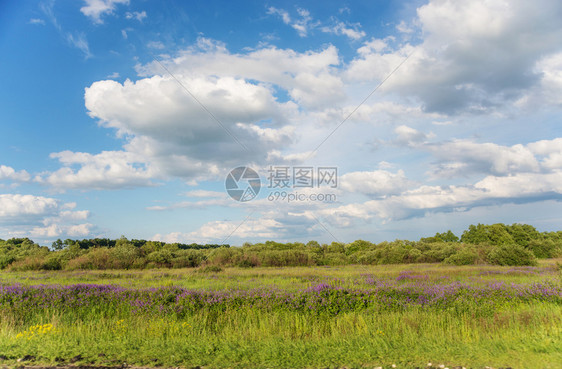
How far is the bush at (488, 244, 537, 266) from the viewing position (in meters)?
35.3

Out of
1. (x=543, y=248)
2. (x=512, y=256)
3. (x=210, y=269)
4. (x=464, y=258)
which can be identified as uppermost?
(x=543, y=248)

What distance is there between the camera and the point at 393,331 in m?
8.41

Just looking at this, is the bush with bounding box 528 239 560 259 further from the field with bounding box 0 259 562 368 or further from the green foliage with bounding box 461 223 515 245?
the field with bounding box 0 259 562 368

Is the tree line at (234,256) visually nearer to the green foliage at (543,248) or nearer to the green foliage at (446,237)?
the green foliage at (543,248)

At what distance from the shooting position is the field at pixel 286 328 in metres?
6.54

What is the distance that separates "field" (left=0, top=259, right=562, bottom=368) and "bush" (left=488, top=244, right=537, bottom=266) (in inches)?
1016

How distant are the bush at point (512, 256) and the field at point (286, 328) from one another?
2581 centimetres

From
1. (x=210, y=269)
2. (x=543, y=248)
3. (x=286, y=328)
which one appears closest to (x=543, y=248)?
(x=543, y=248)

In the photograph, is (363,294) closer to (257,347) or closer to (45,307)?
(257,347)

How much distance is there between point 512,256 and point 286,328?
36.9 metres

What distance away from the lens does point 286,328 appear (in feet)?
30.7

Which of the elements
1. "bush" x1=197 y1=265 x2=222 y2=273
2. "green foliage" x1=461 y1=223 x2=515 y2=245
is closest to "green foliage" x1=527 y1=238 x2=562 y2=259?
"green foliage" x1=461 y1=223 x2=515 y2=245

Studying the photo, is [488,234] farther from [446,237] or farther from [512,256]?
[512,256]

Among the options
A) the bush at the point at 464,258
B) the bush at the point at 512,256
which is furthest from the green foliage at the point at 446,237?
the bush at the point at 512,256
